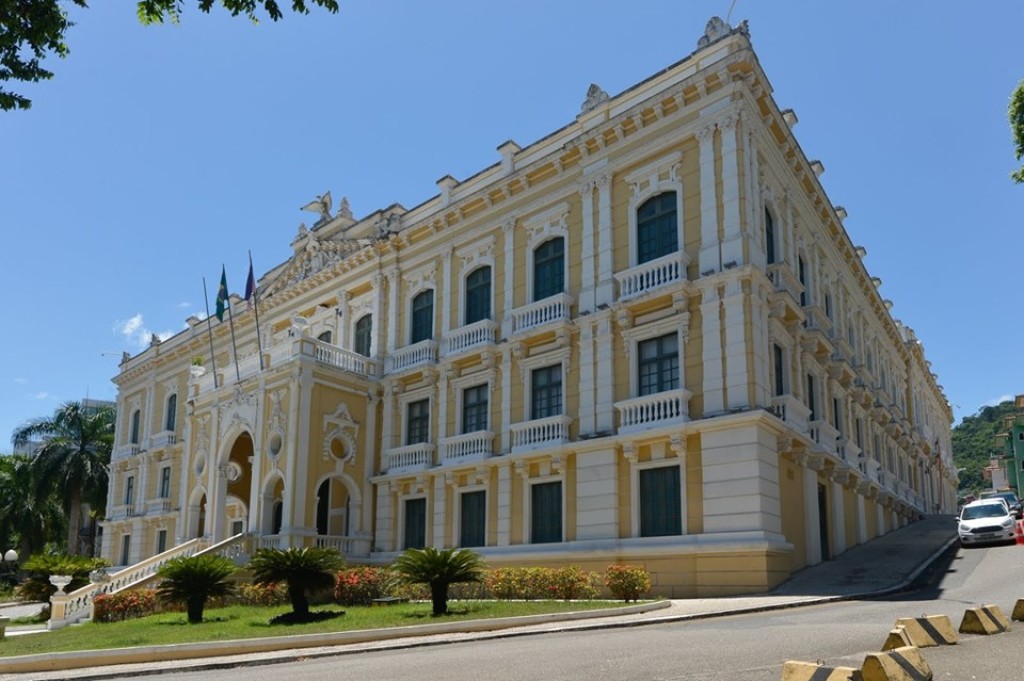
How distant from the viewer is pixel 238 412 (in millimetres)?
29375

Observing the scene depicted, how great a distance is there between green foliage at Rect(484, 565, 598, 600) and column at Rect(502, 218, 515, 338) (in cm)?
826

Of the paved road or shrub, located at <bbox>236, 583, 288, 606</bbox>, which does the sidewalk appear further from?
shrub, located at <bbox>236, 583, 288, 606</bbox>

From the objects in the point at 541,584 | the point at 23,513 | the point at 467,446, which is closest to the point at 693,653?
the point at 541,584

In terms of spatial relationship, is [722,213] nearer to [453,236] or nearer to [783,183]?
[783,183]

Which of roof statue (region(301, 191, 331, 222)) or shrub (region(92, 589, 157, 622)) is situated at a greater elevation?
roof statue (region(301, 191, 331, 222))

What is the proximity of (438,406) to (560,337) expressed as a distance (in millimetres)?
5630

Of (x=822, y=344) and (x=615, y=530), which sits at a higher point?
(x=822, y=344)

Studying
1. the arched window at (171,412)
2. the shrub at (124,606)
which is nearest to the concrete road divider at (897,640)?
the shrub at (124,606)

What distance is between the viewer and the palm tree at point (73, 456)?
47.9 m

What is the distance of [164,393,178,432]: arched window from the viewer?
4211 cm

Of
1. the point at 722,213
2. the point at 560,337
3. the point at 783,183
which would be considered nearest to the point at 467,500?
the point at 560,337

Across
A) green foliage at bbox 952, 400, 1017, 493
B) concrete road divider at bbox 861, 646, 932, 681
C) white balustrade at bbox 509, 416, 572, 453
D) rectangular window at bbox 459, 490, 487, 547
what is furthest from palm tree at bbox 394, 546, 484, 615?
green foliage at bbox 952, 400, 1017, 493

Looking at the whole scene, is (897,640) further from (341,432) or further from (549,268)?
(341,432)

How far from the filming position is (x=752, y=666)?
859cm
